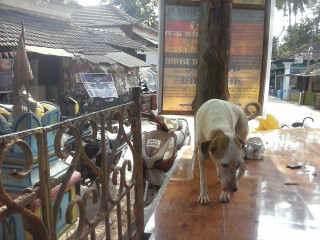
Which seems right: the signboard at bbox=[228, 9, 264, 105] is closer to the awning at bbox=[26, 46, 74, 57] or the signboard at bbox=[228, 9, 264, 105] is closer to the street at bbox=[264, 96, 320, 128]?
the awning at bbox=[26, 46, 74, 57]

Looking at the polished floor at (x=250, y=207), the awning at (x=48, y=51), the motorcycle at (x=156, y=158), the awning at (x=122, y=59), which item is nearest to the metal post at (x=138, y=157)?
the polished floor at (x=250, y=207)

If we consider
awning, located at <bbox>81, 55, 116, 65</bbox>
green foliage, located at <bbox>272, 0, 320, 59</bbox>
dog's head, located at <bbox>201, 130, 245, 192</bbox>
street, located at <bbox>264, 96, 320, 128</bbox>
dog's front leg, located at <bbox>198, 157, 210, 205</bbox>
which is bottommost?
street, located at <bbox>264, 96, 320, 128</bbox>

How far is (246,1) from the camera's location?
14.0 ft

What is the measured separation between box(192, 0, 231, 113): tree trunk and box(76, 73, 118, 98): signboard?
7.07 meters

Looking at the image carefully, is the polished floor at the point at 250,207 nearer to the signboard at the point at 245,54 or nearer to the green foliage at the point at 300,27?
the signboard at the point at 245,54

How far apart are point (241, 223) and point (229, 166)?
1.88ft

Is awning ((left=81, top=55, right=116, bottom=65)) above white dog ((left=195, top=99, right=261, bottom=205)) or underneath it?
above

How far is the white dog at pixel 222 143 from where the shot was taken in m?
2.34

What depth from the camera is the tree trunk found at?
3.72 metres

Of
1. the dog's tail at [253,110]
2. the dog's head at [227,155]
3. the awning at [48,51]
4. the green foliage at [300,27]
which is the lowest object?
the dog's head at [227,155]

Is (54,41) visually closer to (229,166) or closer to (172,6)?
(172,6)

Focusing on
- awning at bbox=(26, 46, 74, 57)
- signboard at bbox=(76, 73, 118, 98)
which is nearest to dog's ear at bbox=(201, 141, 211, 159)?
awning at bbox=(26, 46, 74, 57)

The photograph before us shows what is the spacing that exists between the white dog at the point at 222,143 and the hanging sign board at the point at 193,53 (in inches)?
49.7

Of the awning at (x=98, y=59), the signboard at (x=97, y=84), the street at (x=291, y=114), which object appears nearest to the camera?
the awning at (x=98, y=59)
